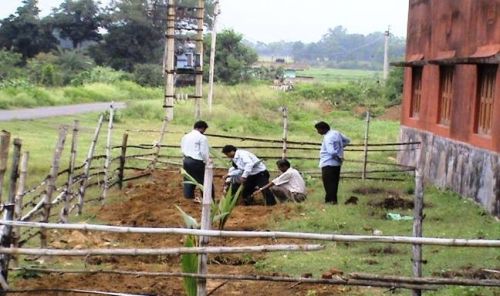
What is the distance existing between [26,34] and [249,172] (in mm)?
49374

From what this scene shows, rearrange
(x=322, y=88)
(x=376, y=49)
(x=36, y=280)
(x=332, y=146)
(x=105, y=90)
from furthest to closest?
(x=376, y=49) < (x=322, y=88) < (x=105, y=90) < (x=332, y=146) < (x=36, y=280)

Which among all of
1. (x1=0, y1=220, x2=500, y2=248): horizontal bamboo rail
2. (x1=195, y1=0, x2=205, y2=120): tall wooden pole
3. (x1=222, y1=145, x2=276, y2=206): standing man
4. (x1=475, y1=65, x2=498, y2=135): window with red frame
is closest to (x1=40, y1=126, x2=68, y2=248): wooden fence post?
(x1=0, y1=220, x2=500, y2=248): horizontal bamboo rail

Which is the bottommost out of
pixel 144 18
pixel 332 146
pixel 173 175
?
pixel 173 175

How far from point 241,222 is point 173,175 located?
5.70 metres

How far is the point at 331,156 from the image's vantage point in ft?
44.7

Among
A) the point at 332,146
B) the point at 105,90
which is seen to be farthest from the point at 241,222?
the point at 105,90

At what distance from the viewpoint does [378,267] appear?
9.14 meters

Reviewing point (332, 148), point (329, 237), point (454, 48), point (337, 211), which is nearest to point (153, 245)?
point (337, 211)

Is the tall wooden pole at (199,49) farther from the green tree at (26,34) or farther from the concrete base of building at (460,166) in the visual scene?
the green tree at (26,34)

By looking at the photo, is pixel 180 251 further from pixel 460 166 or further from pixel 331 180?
pixel 460 166

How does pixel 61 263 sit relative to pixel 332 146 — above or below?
below

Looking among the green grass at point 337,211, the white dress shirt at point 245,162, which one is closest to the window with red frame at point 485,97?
the green grass at point 337,211

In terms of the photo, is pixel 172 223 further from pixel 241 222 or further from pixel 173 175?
pixel 173 175

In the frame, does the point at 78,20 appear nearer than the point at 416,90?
No
